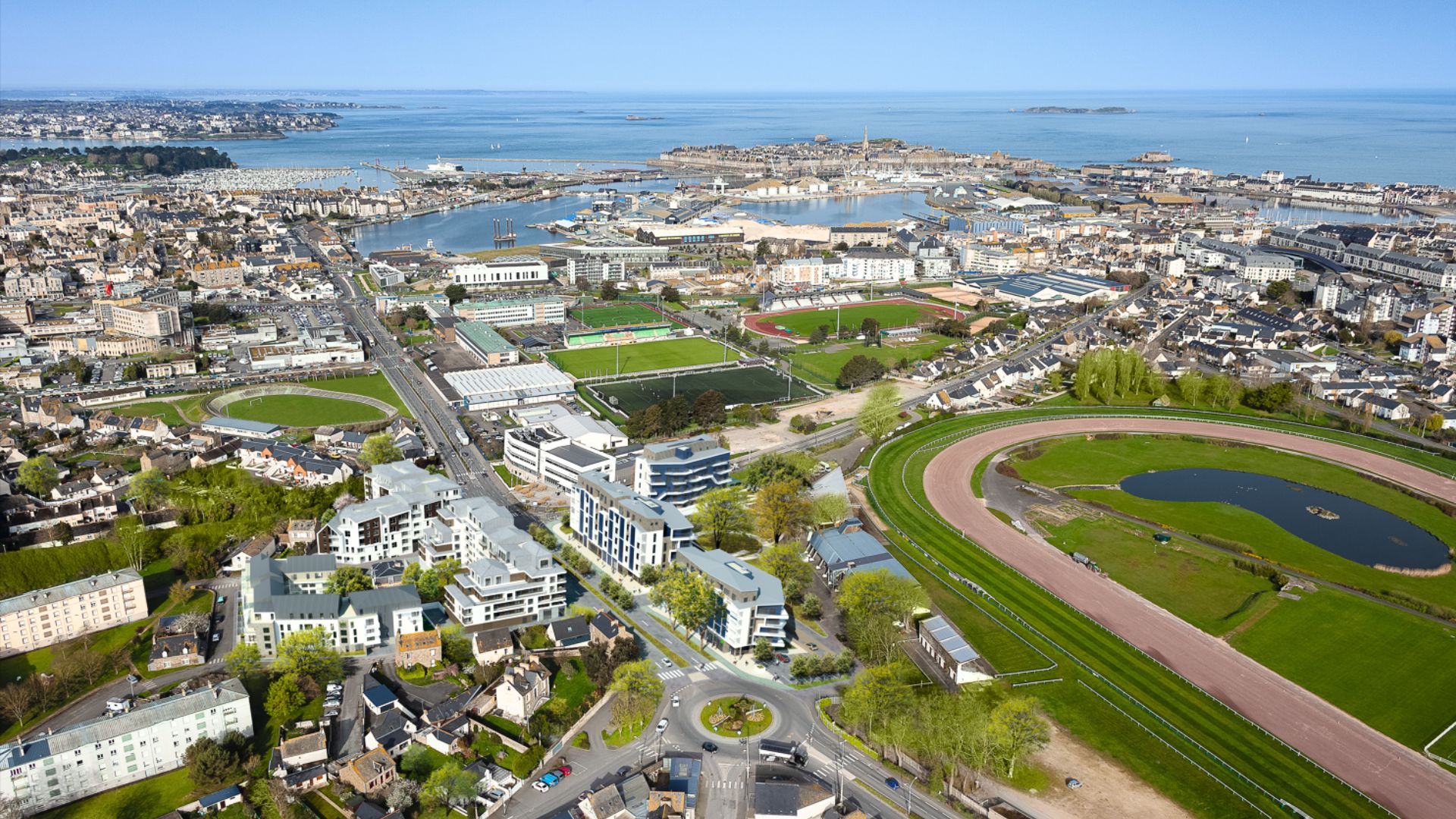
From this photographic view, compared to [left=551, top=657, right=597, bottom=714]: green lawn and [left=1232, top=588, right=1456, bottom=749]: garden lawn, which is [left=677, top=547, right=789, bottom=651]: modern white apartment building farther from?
[left=1232, top=588, right=1456, bottom=749]: garden lawn

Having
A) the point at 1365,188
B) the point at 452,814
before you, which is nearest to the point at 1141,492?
the point at 452,814

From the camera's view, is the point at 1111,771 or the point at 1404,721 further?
the point at 1404,721

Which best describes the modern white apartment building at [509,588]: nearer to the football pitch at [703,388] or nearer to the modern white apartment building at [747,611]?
the modern white apartment building at [747,611]

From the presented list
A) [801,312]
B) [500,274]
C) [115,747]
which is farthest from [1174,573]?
[500,274]

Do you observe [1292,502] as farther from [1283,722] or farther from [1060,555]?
[1283,722]

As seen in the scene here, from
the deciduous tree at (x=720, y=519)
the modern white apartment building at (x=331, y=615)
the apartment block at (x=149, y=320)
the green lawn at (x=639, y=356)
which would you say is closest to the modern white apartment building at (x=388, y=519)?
the modern white apartment building at (x=331, y=615)

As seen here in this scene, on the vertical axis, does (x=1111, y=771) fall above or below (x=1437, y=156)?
below
